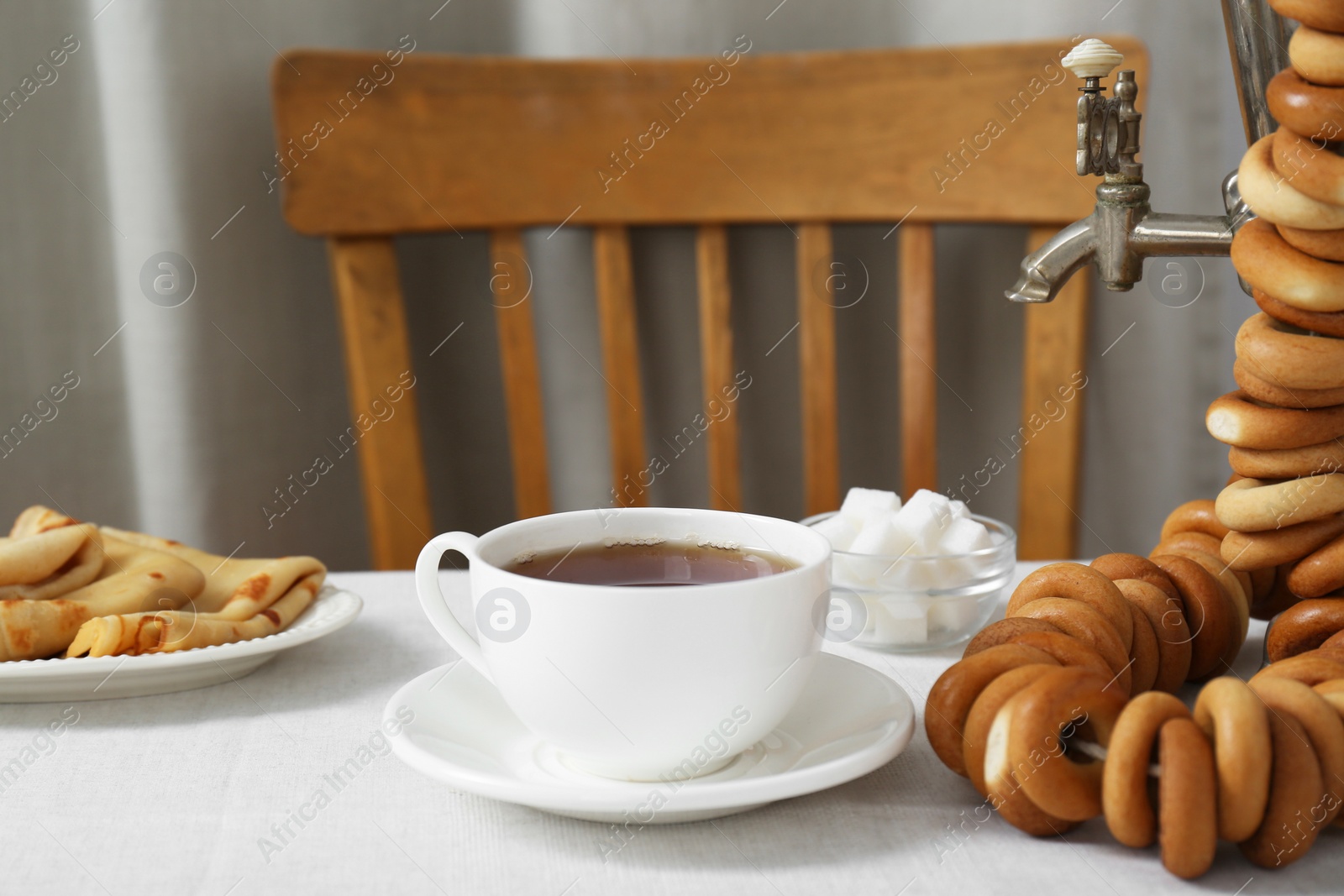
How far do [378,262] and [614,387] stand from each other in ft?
0.84

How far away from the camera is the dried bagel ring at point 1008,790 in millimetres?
371

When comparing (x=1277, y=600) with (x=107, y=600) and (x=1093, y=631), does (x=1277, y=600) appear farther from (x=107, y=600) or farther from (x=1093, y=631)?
(x=107, y=600)

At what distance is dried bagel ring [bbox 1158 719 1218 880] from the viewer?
335mm

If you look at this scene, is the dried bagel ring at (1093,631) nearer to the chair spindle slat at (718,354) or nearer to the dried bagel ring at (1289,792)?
the dried bagel ring at (1289,792)

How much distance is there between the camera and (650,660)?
1.26ft

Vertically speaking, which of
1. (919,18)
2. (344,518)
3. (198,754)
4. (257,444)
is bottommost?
(344,518)

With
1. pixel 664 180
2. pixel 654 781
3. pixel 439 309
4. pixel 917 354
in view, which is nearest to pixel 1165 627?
pixel 654 781

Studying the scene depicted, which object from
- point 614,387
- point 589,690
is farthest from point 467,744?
point 614,387

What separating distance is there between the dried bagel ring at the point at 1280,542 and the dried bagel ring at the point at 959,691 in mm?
118

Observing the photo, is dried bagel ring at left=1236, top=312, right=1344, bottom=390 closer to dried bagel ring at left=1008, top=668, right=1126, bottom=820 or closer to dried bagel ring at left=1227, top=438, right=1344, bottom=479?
dried bagel ring at left=1227, top=438, right=1344, bottom=479

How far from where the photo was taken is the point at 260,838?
0.40 metres

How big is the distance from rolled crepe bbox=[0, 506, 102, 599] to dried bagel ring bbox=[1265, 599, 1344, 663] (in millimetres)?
541

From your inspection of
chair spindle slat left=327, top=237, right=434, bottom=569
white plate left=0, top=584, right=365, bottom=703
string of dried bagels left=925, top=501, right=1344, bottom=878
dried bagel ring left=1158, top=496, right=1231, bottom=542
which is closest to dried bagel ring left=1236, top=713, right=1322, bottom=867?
string of dried bagels left=925, top=501, right=1344, bottom=878

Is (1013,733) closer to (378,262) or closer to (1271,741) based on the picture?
(1271,741)
